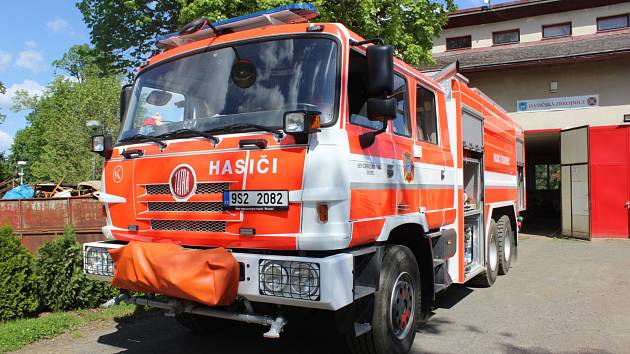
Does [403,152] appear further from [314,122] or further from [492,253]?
[492,253]

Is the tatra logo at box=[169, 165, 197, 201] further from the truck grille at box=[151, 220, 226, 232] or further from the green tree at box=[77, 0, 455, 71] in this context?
the green tree at box=[77, 0, 455, 71]

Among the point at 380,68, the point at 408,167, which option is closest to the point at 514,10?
the point at 408,167

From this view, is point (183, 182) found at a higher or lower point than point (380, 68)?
lower

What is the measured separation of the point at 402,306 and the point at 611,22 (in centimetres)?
1889

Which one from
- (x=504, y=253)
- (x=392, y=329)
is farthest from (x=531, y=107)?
(x=392, y=329)

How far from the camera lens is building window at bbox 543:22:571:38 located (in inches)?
771

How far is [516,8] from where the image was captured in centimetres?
1992

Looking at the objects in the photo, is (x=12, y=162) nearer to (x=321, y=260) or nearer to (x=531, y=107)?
(x=531, y=107)

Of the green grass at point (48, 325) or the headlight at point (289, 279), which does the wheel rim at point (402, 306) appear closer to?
the headlight at point (289, 279)

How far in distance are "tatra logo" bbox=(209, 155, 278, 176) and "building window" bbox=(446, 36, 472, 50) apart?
63.4ft

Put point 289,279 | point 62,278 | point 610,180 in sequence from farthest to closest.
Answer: point 610,180 → point 62,278 → point 289,279

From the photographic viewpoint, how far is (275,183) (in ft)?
12.0

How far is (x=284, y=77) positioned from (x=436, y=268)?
2.59 m

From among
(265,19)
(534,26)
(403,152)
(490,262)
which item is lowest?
(490,262)
